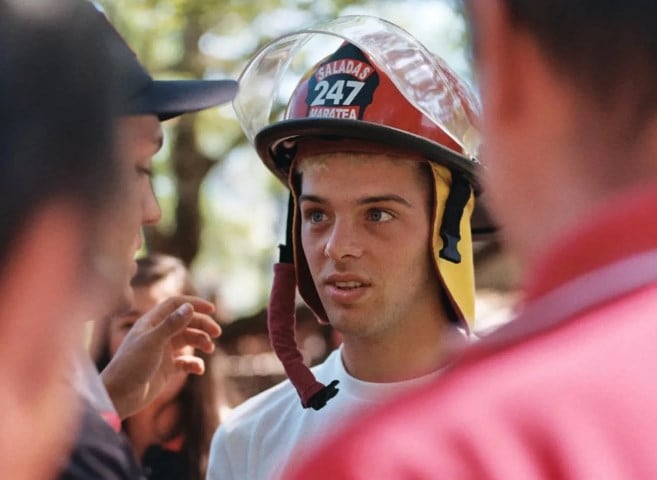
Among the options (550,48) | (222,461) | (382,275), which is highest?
(550,48)

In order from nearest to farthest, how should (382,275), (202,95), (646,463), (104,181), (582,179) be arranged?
(646,463) → (582,179) → (104,181) → (202,95) → (382,275)

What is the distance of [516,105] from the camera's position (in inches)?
50.8

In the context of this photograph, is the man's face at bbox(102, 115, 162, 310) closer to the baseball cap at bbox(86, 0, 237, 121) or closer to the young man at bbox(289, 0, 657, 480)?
the baseball cap at bbox(86, 0, 237, 121)

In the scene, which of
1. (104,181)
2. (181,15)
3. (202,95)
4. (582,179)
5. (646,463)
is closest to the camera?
(646,463)

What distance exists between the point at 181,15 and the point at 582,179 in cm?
934

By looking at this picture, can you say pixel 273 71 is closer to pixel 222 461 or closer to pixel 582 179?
pixel 222 461

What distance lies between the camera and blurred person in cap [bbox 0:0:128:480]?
4.66 ft

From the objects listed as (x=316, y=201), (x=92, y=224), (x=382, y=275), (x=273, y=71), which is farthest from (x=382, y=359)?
(x=92, y=224)

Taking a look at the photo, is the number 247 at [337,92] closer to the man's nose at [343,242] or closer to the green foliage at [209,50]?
the man's nose at [343,242]

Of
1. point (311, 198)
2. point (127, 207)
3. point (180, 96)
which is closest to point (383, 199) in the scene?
point (311, 198)

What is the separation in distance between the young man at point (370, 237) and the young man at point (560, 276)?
200 centimetres

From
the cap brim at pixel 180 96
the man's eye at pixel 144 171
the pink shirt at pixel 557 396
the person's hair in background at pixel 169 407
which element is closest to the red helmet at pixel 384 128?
the cap brim at pixel 180 96

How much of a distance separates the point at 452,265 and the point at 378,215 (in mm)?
280

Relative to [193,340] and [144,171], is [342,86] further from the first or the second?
[144,171]
